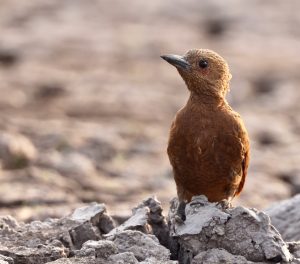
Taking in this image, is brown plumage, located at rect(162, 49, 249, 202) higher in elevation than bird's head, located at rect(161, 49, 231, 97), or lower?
lower

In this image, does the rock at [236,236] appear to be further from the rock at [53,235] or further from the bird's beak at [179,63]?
the bird's beak at [179,63]

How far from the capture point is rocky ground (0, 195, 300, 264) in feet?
17.9

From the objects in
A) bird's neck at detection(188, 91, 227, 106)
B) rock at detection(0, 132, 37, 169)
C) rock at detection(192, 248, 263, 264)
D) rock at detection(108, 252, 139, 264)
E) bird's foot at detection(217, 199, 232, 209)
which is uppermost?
rock at detection(0, 132, 37, 169)

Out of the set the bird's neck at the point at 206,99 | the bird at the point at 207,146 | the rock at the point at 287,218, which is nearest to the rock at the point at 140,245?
the bird at the point at 207,146

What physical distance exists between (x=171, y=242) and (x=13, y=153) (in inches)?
154

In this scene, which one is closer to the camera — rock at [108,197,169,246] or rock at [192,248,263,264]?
rock at [192,248,263,264]

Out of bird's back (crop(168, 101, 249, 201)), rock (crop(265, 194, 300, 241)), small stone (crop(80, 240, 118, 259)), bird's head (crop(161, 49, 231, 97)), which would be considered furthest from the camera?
rock (crop(265, 194, 300, 241))

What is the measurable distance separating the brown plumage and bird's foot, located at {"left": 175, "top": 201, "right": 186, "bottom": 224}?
0.14ft

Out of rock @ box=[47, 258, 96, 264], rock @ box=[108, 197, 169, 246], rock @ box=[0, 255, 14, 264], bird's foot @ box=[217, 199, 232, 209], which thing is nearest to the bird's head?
bird's foot @ box=[217, 199, 232, 209]

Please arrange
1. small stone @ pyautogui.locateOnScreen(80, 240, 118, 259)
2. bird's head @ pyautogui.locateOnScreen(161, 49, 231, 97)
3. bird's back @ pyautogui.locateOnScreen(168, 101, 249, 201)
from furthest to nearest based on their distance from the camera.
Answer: bird's head @ pyautogui.locateOnScreen(161, 49, 231, 97)
bird's back @ pyautogui.locateOnScreen(168, 101, 249, 201)
small stone @ pyautogui.locateOnScreen(80, 240, 118, 259)

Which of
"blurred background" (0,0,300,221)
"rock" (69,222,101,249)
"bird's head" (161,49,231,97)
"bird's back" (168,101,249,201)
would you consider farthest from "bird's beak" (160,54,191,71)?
"blurred background" (0,0,300,221)

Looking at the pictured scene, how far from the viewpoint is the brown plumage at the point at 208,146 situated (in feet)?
19.1

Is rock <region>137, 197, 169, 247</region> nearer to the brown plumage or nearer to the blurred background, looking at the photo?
the brown plumage

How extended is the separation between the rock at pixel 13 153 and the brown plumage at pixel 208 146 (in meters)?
3.74
